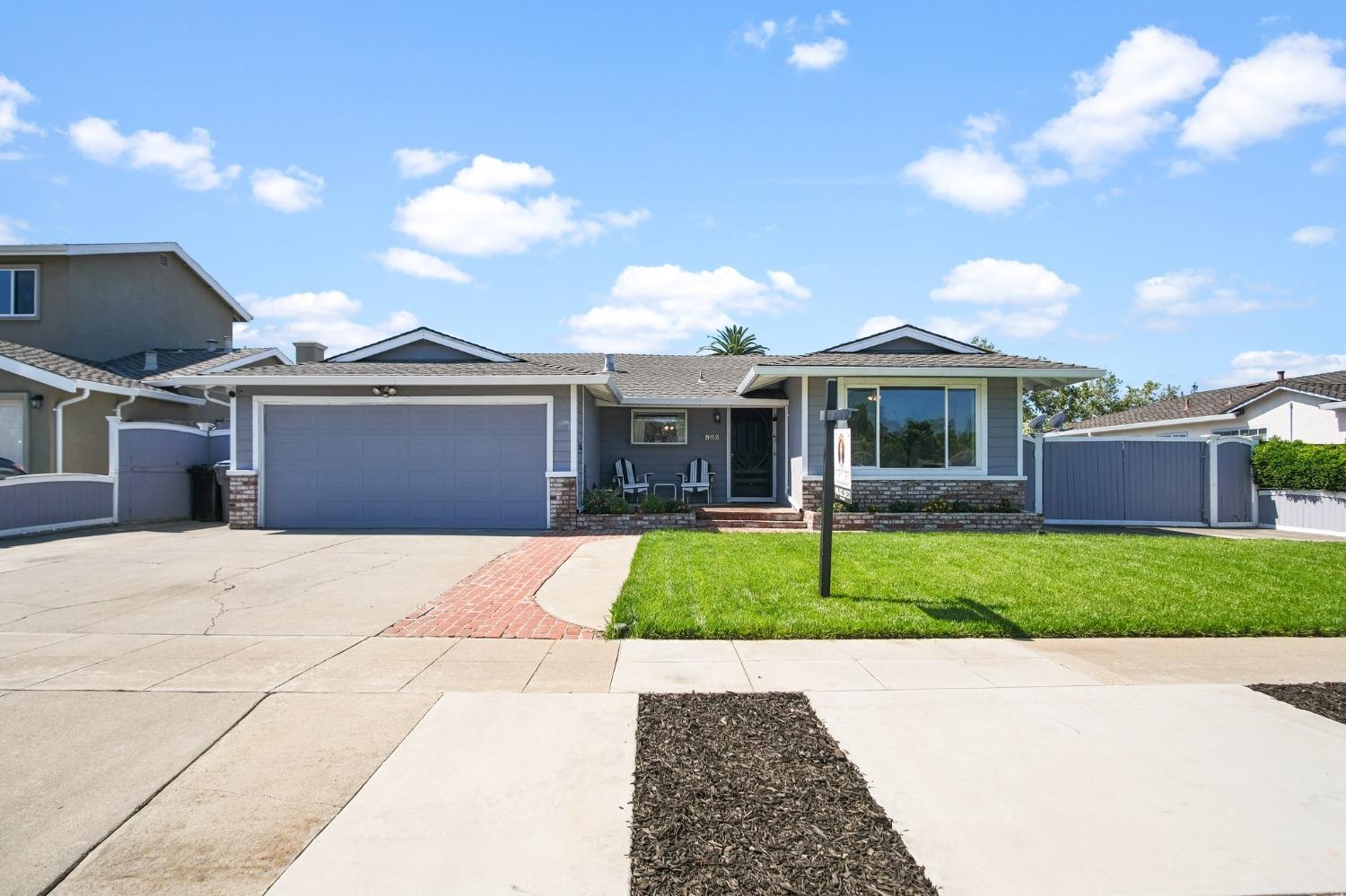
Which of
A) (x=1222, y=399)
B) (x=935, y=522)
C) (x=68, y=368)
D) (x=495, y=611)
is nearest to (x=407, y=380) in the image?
(x=495, y=611)

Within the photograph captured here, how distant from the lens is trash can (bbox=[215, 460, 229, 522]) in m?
15.4

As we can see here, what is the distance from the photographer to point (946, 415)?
44.6ft

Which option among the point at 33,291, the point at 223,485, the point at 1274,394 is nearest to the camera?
the point at 223,485

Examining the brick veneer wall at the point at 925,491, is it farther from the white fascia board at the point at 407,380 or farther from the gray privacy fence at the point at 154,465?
the gray privacy fence at the point at 154,465

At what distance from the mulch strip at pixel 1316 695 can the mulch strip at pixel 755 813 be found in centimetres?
313

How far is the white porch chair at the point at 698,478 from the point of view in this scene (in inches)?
625

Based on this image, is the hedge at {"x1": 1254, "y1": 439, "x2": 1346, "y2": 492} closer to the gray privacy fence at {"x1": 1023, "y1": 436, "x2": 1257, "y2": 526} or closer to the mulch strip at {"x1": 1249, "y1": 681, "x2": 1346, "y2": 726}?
the gray privacy fence at {"x1": 1023, "y1": 436, "x2": 1257, "y2": 526}

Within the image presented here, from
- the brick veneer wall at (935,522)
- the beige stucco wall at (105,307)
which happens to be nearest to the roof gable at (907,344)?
the brick veneer wall at (935,522)

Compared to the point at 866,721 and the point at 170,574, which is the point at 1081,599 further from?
the point at 170,574

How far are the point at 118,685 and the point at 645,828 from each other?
13.0ft

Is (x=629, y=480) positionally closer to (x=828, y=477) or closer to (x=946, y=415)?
(x=946, y=415)

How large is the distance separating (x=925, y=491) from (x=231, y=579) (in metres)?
11.0

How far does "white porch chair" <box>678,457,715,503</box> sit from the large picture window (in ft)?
12.0

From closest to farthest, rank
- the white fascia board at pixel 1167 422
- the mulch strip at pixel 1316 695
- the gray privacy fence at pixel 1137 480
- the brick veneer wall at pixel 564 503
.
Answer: the mulch strip at pixel 1316 695 → the brick veneer wall at pixel 564 503 → the gray privacy fence at pixel 1137 480 → the white fascia board at pixel 1167 422
